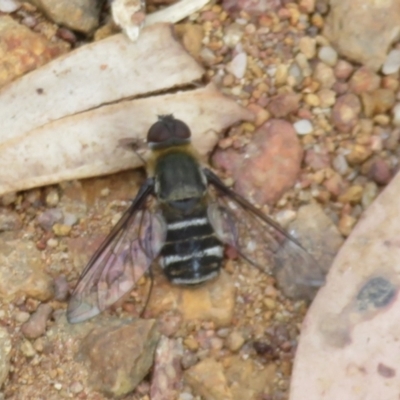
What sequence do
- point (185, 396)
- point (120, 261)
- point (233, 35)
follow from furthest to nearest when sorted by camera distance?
1. point (233, 35)
2. point (120, 261)
3. point (185, 396)

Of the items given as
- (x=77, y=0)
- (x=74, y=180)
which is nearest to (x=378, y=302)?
(x=74, y=180)

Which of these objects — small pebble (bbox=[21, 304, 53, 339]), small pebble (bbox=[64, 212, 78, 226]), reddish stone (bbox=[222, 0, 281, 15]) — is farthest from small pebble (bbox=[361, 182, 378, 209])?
small pebble (bbox=[21, 304, 53, 339])

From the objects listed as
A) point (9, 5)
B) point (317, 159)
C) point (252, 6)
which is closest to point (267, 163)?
point (317, 159)

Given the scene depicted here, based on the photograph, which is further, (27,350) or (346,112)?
(346,112)

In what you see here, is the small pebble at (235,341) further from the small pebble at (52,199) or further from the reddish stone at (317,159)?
the small pebble at (52,199)

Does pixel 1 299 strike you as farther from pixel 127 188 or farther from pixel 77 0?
pixel 77 0

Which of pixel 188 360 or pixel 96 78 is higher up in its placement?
pixel 96 78

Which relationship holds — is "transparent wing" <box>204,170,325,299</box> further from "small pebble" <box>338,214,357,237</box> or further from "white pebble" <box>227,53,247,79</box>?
"white pebble" <box>227,53,247,79</box>

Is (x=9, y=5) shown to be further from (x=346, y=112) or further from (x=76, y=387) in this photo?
(x=76, y=387)
